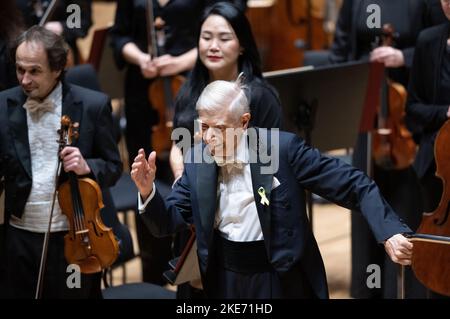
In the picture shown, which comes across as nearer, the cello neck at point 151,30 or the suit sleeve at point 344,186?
the suit sleeve at point 344,186

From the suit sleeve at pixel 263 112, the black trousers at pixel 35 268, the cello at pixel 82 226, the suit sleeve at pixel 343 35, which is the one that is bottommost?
the black trousers at pixel 35 268

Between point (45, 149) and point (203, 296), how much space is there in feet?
2.51

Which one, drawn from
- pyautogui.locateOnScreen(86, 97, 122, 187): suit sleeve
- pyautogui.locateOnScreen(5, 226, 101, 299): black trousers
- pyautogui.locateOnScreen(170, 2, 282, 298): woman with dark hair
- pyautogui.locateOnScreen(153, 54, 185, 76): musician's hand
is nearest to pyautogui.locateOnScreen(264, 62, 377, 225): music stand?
pyautogui.locateOnScreen(170, 2, 282, 298): woman with dark hair

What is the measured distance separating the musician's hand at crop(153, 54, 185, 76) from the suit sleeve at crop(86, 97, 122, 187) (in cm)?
106

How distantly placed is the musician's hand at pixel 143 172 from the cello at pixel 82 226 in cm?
51

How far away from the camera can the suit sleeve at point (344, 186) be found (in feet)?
11.5

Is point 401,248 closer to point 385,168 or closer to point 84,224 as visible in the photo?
point 84,224

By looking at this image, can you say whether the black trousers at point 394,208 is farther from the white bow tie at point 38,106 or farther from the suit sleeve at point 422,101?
the white bow tie at point 38,106

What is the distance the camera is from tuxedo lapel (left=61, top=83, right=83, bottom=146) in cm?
411

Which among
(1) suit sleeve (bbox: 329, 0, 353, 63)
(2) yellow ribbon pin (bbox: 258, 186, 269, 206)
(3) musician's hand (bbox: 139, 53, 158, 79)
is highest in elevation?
(1) suit sleeve (bbox: 329, 0, 353, 63)

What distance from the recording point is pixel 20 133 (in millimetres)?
4090

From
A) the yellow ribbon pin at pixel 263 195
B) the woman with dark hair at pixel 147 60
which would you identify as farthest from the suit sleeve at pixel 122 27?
the yellow ribbon pin at pixel 263 195

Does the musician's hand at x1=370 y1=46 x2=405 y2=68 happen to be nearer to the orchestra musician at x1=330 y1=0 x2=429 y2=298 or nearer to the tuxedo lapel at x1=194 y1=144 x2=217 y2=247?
the orchestra musician at x1=330 y1=0 x2=429 y2=298
